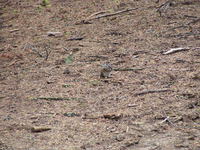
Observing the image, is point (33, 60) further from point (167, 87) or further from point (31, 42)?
point (167, 87)

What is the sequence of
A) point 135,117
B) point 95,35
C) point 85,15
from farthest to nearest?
point 85,15 < point 95,35 < point 135,117

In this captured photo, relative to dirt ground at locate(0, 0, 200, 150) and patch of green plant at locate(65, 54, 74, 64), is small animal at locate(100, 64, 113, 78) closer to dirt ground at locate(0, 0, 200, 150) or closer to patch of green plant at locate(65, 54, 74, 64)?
dirt ground at locate(0, 0, 200, 150)

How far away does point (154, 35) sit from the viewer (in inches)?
265

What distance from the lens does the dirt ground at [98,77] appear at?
4141 mm

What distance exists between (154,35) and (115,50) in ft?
2.08

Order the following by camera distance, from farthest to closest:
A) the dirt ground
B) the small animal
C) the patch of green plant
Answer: the patch of green plant → the small animal → the dirt ground

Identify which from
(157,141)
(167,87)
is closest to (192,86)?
(167,87)

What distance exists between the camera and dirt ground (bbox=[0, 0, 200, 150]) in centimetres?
414

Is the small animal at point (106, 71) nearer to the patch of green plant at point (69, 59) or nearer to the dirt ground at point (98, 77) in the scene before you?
the dirt ground at point (98, 77)

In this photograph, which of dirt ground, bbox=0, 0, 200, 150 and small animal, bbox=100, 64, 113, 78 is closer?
dirt ground, bbox=0, 0, 200, 150

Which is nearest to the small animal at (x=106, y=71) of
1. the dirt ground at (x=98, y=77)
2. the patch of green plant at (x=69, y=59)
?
the dirt ground at (x=98, y=77)

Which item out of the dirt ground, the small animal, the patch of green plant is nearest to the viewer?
the dirt ground

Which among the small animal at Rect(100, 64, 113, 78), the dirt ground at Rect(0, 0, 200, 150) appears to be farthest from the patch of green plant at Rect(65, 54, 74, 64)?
the small animal at Rect(100, 64, 113, 78)

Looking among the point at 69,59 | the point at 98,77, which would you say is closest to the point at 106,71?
the point at 98,77
